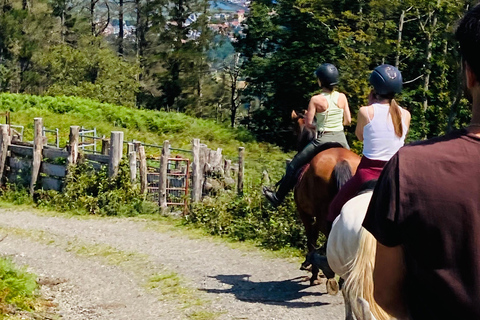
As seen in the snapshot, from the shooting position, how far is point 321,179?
8398 mm

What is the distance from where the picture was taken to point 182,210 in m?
15.0

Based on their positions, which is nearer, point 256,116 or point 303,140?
point 303,140

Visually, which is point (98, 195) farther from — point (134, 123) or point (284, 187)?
point (134, 123)

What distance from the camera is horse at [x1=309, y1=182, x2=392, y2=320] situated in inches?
89.7

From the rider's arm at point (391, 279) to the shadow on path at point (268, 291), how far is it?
6.40 meters

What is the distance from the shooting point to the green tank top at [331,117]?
871cm

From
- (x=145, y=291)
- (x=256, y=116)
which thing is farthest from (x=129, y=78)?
(x=145, y=291)

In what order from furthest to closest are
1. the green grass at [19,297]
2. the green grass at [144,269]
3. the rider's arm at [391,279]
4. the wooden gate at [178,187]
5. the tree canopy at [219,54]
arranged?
the tree canopy at [219,54]
the wooden gate at [178,187]
the green grass at [144,269]
the green grass at [19,297]
the rider's arm at [391,279]

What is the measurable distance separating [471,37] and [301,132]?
23.8 feet

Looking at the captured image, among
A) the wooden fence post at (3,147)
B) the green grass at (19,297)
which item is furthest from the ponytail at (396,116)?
the wooden fence post at (3,147)

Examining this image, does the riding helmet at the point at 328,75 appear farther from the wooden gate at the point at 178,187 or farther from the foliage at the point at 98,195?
the foliage at the point at 98,195

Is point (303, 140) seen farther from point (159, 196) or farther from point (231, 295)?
point (159, 196)

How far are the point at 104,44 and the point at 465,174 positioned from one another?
198ft

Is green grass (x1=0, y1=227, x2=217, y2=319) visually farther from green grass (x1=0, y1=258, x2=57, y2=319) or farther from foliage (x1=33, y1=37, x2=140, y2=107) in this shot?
foliage (x1=33, y1=37, x2=140, y2=107)
